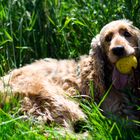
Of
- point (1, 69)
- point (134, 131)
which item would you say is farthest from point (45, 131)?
point (1, 69)

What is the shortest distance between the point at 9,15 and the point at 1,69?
78 cm

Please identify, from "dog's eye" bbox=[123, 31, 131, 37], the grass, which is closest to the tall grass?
the grass

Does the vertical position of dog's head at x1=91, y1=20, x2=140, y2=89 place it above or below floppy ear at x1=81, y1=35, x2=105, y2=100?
above

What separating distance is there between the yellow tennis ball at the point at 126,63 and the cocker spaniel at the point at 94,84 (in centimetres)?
5

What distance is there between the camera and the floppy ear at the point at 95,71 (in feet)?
19.7

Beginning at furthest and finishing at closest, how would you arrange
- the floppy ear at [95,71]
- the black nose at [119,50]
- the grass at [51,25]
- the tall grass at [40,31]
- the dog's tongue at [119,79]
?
1. the tall grass at [40,31]
2. the grass at [51,25]
3. the floppy ear at [95,71]
4. the dog's tongue at [119,79]
5. the black nose at [119,50]

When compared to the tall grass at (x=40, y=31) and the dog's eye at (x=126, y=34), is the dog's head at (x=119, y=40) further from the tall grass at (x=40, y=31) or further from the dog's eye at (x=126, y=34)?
the tall grass at (x=40, y=31)

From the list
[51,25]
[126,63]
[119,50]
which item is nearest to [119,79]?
[126,63]

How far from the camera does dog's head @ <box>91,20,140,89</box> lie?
5.66m

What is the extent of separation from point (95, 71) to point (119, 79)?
321 millimetres

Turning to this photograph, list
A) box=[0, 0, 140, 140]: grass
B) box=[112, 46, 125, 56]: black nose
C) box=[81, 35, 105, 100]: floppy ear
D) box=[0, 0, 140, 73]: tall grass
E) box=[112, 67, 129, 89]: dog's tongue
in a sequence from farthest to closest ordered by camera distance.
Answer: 1. box=[0, 0, 140, 73]: tall grass
2. box=[0, 0, 140, 140]: grass
3. box=[81, 35, 105, 100]: floppy ear
4. box=[112, 67, 129, 89]: dog's tongue
5. box=[112, 46, 125, 56]: black nose

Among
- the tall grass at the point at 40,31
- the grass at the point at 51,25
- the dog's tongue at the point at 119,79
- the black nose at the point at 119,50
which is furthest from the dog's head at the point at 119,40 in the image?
the tall grass at the point at 40,31

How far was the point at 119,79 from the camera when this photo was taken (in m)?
5.87

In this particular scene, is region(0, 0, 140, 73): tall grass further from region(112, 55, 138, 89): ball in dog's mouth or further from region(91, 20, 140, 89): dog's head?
region(112, 55, 138, 89): ball in dog's mouth
